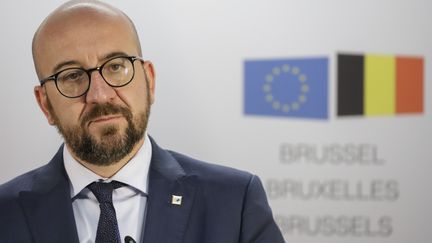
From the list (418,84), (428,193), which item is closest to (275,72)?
(418,84)

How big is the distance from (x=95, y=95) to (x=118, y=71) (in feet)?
0.39

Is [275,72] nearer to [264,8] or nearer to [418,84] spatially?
[264,8]

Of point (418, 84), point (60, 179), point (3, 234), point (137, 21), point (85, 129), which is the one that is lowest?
point (3, 234)

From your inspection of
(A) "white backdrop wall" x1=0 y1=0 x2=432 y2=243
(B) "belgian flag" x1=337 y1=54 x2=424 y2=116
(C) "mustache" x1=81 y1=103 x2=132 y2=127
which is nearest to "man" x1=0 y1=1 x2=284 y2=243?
(C) "mustache" x1=81 y1=103 x2=132 y2=127

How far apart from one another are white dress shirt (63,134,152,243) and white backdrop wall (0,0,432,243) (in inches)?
35.6

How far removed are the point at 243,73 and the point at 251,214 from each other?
985 millimetres

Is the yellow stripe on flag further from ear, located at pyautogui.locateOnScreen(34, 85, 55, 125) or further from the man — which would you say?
ear, located at pyautogui.locateOnScreen(34, 85, 55, 125)

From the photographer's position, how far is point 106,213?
1793 millimetres

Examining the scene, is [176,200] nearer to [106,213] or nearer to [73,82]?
[106,213]

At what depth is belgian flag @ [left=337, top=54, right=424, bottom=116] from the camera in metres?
2.62

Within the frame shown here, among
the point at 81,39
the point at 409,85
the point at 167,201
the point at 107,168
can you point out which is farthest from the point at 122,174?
the point at 409,85

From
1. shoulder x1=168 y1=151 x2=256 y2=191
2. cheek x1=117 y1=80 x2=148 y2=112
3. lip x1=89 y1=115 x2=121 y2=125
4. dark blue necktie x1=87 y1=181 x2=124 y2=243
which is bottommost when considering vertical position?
dark blue necktie x1=87 y1=181 x2=124 y2=243

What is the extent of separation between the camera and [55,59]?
1823 mm

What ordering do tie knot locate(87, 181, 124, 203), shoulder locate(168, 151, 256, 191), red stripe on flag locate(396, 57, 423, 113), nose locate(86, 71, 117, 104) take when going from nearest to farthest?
nose locate(86, 71, 117, 104) → tie knot locate(87, 181, 124, 203) → shoulder locate(168, 151, 256, 191) → red stripe on flag locate(396, 57, 423, 113)
